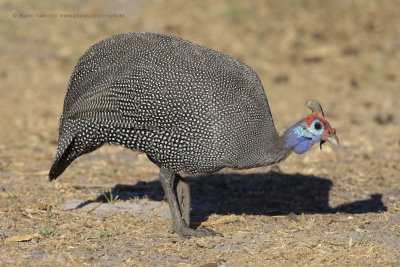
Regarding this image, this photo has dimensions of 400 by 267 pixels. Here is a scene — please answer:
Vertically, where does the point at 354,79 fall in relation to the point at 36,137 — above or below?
above

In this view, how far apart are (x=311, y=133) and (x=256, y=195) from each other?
4.58 ft

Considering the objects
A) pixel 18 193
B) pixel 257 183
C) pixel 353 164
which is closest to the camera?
pixel 18 193

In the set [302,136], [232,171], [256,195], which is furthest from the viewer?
[232,171]

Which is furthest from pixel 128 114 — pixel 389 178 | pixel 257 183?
pixel 389 178

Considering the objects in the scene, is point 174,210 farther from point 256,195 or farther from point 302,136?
point 256,195

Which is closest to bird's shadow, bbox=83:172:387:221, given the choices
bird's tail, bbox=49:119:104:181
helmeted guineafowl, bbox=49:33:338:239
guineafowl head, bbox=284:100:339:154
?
bird's tail, bbox=49:119:104:181

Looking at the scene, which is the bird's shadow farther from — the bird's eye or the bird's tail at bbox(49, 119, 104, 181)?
the bird's eye

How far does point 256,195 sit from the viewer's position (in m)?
5.66

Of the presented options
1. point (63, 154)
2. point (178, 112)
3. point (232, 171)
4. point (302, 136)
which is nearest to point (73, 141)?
point (63, 154)

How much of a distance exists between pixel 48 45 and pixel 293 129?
640cm

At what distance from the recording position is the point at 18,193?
5.28 metres

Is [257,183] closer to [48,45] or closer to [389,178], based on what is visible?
[389,178]

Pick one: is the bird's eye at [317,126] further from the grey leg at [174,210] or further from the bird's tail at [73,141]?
the bird's tail at [73,141]

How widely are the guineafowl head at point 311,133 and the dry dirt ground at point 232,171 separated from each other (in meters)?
0.65
